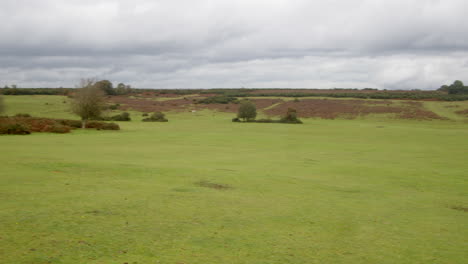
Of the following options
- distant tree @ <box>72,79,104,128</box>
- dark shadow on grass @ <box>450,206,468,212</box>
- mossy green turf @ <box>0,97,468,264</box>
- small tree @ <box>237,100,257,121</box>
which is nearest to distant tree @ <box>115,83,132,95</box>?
small tree @ <box>237,100,257,121</box>

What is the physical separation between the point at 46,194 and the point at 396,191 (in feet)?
45.0

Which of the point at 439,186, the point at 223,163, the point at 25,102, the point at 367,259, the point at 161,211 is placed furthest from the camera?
the point at 25,102

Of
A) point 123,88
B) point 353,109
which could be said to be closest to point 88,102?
point 353,109

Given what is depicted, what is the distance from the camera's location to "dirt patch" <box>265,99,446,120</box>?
9023 cm

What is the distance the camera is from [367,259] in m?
9.03

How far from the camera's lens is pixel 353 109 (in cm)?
9856

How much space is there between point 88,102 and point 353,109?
62897 millimetres

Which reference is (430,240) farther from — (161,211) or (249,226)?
(161,211)

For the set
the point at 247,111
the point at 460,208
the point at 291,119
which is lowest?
the point at 291,119

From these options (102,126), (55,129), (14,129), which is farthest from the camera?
(102,126)

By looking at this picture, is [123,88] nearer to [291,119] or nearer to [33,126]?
[291,119]

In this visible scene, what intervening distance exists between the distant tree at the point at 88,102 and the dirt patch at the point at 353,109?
46439mm

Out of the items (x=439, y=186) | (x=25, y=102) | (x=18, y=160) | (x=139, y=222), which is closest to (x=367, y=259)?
(x=139, y=222)

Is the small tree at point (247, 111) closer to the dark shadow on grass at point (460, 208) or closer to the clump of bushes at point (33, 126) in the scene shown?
the clump of bushes at point (33, 126)
